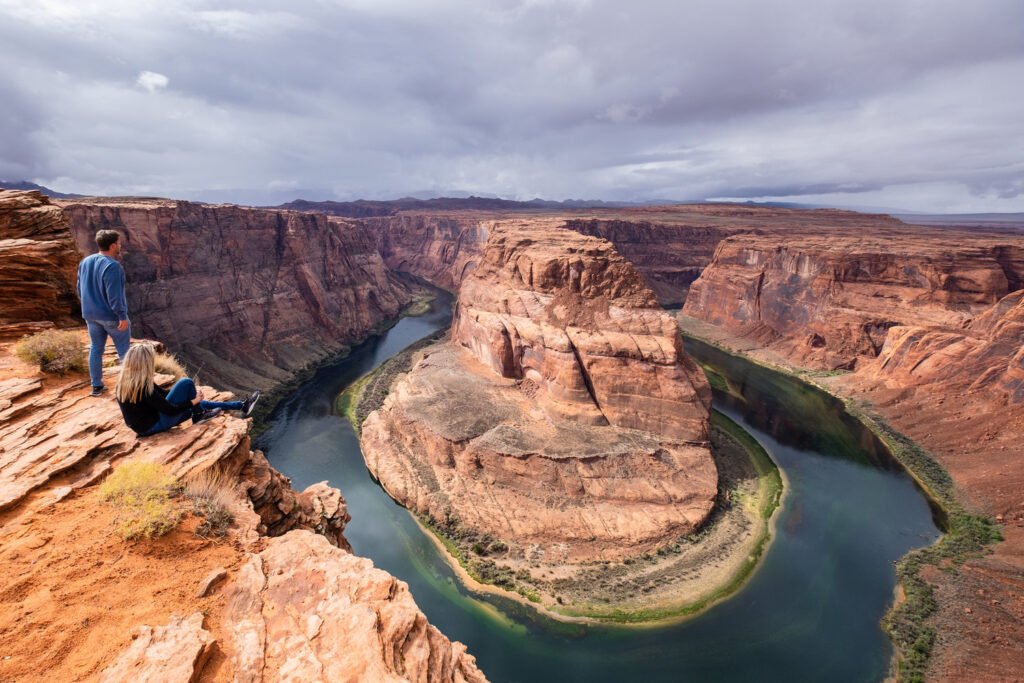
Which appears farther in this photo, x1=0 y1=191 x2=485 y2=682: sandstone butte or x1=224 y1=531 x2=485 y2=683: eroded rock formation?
x1=224 y1=531 x2=485 y2=683: eroded rock formation

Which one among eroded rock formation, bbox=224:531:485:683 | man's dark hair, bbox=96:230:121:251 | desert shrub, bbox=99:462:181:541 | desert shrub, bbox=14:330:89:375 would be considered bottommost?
eroded rock formation, bbox=224:531:485:683

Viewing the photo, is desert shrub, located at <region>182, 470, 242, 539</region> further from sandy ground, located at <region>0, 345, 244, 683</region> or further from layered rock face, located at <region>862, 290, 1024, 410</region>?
layered rock face, located at <region>862, 290, 1024, 410</region>

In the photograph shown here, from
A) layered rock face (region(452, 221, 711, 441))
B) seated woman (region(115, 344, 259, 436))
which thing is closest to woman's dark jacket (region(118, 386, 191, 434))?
seated woman (region(115, 344, 259, 436))

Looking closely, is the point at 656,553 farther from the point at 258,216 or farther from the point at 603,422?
the point at 258,216

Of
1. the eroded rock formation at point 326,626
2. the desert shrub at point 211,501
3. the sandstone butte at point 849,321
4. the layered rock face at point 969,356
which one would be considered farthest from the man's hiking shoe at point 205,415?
the layered rock face at point 969,356

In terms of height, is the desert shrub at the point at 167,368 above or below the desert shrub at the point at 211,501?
above

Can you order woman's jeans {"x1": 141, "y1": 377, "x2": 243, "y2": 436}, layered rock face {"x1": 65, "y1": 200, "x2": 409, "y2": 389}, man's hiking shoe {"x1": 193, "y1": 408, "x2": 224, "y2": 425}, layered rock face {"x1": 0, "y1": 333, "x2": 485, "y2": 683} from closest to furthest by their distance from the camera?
layered rock face {"x1": 0, "y1": 333, "x2": 485, "y2": 683} < woman's jeans {"x1": 141, "y1": 377, "x2": 243, "y2": 436} < man's hiking shoe {"x1": 193, "y1": 408, "x2": 224, "y2": 425} < layered rock face {"x1": 65, "y1": 200, "x2": 409, "y2": 389}

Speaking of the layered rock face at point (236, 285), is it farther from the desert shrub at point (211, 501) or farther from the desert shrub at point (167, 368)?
the desert shrub at point (211, 501)

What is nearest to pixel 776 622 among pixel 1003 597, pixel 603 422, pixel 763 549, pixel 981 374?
pixel 763 549
